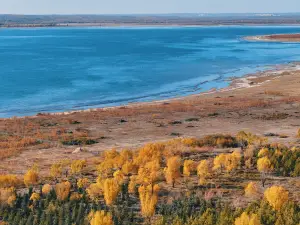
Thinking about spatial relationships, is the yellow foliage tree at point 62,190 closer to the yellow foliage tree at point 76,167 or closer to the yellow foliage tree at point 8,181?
the yellow foliage tree at point 8,181

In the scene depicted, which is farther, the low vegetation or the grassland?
the grassland

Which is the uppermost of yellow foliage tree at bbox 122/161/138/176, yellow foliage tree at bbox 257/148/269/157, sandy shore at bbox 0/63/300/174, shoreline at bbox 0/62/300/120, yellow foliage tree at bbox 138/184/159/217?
shoreline at bbox 0/62/300/120

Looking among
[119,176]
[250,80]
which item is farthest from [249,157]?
[250,80]

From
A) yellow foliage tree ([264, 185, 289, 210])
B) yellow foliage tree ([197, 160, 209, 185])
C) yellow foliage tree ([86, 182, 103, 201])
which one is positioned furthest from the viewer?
yellow foliage tree ([197, 160, 209, 185])

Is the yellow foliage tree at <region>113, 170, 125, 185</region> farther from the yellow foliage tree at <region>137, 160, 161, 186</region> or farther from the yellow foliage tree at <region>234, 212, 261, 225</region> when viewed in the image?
the yellow foliage tree at <region>234, 212, 261, 225</region>

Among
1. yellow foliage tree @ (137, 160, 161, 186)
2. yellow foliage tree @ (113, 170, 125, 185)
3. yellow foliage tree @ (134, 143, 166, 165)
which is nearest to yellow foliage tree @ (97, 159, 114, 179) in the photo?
yellow foliage tree @ (113, 170, 125, 185)

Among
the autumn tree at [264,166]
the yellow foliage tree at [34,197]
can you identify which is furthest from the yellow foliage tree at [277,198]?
the yellow foliage tree at [34,197]
